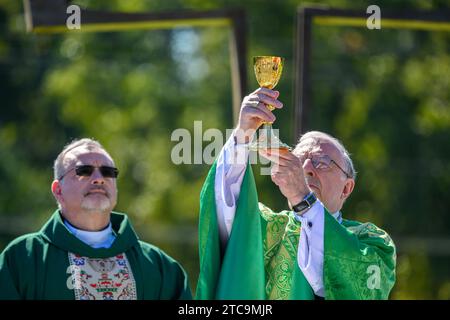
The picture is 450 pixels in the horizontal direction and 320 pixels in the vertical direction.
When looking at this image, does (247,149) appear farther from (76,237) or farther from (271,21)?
(271,21)

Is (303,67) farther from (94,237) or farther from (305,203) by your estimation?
(305,203)

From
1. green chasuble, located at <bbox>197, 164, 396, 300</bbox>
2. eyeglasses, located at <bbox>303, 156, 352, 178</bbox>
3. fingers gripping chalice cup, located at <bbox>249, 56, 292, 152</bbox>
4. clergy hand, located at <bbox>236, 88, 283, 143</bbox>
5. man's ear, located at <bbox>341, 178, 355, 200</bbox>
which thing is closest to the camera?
clergy hand, located at <bbox>236, 88, 283, 143</bbox>

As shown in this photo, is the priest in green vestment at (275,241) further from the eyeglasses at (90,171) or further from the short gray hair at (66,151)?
the short gray hair at (66,151)

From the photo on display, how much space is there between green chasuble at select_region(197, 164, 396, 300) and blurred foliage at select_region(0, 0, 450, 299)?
10.4 meters

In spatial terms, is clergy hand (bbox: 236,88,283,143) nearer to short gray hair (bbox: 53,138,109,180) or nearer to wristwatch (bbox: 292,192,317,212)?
wristwatch (bbox: 292,192,317,212)

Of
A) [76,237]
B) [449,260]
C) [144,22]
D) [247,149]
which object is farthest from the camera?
[449,260]

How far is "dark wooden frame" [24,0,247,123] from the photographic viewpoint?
754cm

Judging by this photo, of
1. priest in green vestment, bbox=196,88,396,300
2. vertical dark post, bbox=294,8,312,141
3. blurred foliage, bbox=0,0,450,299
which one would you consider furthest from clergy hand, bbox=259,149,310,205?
blurred foliage, bbox=0,0,450,299

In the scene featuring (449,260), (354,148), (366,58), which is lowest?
(449,260)

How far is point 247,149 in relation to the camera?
506 centimetres

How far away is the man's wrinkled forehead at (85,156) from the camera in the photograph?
20.2 ft

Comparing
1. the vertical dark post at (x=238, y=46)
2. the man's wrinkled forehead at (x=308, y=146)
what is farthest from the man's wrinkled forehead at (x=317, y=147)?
the vertical dark post at (x=238, y=46)

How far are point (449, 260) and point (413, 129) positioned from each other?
221 cm
